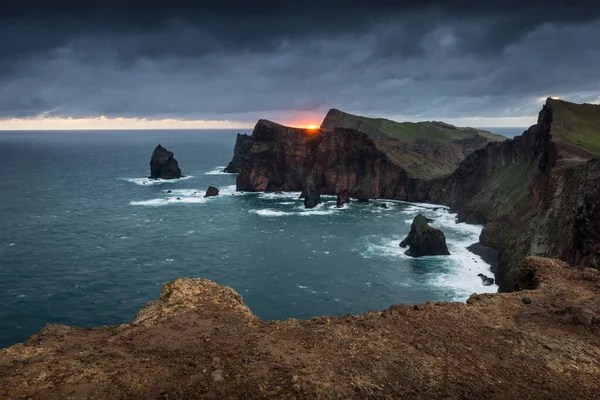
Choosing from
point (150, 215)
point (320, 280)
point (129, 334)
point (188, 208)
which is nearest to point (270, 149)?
point (188, 208)

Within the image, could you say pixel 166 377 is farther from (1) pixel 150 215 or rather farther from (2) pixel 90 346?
(1) pixel 150 215

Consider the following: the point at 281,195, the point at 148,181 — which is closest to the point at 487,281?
the point at 281,195

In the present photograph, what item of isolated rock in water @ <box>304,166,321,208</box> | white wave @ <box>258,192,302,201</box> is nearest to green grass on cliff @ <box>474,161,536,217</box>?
isolated rock in water @ <box>304,166,321,208</box>

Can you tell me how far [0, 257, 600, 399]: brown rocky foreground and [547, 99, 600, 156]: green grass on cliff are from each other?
70.8 m

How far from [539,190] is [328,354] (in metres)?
73.1

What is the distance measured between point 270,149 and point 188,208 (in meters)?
47.7

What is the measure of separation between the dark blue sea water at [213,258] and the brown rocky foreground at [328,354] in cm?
3580

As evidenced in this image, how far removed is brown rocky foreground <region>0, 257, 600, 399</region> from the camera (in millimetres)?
14102

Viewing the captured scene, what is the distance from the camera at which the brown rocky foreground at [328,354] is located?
14102 millimetres

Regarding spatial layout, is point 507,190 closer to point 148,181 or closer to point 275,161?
point 275,161

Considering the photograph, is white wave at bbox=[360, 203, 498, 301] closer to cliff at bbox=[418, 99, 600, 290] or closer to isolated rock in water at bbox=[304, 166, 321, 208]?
cliff at bbox=[418, 99, 600, 290]

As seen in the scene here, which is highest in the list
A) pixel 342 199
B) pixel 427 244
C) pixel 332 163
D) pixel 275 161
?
pixel 332 163

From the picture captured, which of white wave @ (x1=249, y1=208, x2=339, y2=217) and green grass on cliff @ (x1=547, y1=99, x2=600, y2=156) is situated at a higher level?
green grass on cliff @ (x1=547, y1=99, x2=600, y2=156)

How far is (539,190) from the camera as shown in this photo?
2970 inches
